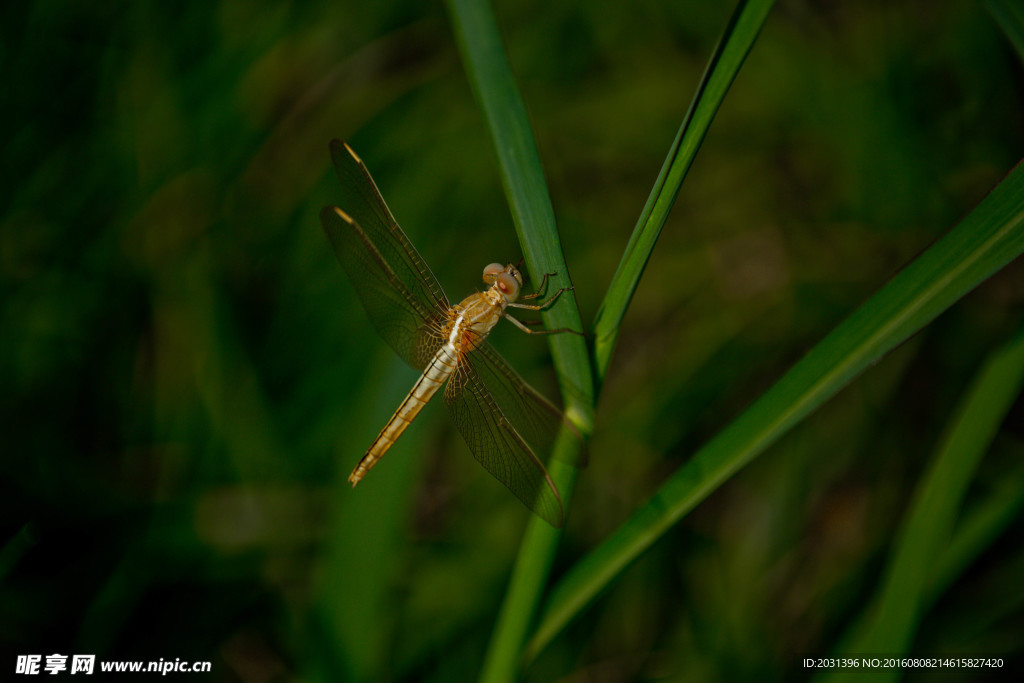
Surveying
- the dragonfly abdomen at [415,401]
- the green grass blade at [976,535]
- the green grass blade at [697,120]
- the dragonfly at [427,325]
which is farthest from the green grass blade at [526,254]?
the green grass blade at [976,535]

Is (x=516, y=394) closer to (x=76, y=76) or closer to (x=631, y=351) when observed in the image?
(x=631, y=351)

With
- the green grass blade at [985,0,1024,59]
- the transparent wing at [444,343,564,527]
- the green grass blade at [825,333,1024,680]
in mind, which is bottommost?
the green grass blade at [825,333,1024,680]

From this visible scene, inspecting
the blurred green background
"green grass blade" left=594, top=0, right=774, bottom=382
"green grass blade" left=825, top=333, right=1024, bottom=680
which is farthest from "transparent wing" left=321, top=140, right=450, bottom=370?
"green grass blade" left=825, top=333, right=1024, bottom=680

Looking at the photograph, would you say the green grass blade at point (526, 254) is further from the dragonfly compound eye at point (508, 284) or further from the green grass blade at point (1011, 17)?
the green grass blade at point (1011, 17)

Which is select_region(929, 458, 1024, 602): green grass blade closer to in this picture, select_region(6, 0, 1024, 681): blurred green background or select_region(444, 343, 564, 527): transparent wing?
select_region(6, 0, 1024, 681): blurred green background

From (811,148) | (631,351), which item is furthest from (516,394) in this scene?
(811,148)

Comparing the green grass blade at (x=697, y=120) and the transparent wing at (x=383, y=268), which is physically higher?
the transparent wing at (x=383, y=268)

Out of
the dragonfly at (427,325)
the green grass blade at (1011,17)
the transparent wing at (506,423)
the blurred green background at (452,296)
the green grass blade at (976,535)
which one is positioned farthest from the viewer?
the blurred green background at (452,296)
